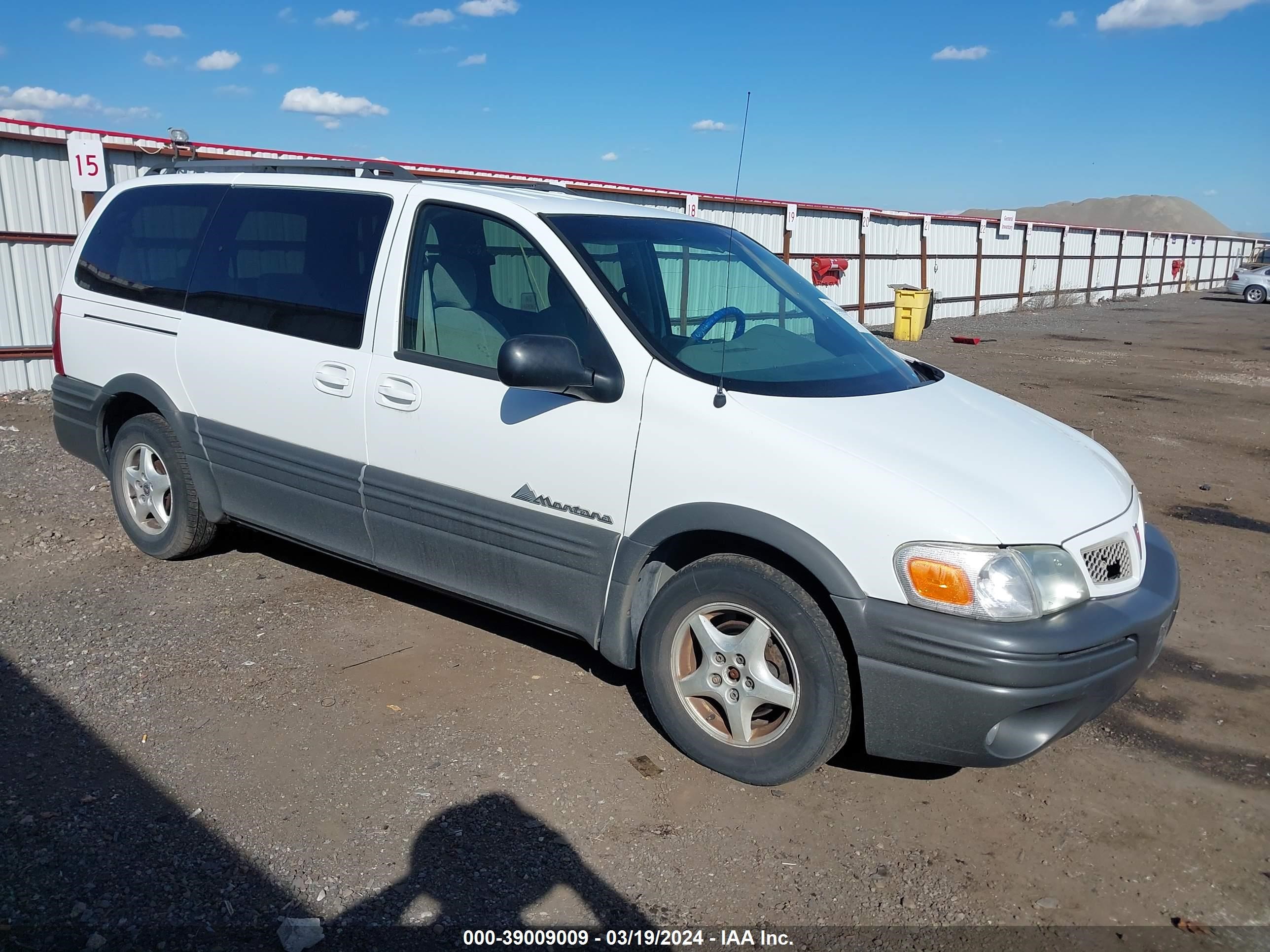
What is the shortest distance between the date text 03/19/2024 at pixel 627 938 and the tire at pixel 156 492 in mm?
3169

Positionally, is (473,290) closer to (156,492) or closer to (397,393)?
(397,393)

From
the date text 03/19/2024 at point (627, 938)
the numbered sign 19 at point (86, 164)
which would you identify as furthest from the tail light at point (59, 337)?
the numbered sign 19 at point (86, 164)

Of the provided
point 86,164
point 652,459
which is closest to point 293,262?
point 652,459

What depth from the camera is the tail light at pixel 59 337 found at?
218 inches

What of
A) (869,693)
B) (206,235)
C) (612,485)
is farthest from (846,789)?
(206,235)

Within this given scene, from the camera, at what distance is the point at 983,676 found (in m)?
3.00

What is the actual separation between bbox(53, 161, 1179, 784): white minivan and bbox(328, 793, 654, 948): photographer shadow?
0.72 metres

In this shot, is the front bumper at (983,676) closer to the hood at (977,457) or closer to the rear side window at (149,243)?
the hood at (977,457)

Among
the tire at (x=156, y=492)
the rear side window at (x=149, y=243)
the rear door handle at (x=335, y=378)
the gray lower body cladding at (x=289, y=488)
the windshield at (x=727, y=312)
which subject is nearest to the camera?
the windshield at (x=727, y=312)

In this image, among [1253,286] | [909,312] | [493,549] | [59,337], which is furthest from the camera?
[1253,286]

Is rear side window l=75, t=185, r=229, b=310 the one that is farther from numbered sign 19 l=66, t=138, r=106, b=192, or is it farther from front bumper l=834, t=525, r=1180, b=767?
numbered sign 19 l=66, t=138, r=106, b=192

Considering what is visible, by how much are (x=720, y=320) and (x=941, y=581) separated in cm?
143

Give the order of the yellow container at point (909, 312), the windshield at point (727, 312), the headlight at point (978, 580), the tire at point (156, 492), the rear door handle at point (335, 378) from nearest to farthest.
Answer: the headlight at point (978, 580) → the windshield at point (727, 312) → the rear door handle at point (335, 378) → the tire at point (156, 492) → the yellow container at point (909, 312)

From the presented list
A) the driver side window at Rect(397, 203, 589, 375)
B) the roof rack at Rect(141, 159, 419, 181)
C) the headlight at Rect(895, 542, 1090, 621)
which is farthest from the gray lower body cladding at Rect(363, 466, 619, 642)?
the roof rack at Rect(141, 159, 419, 181)
